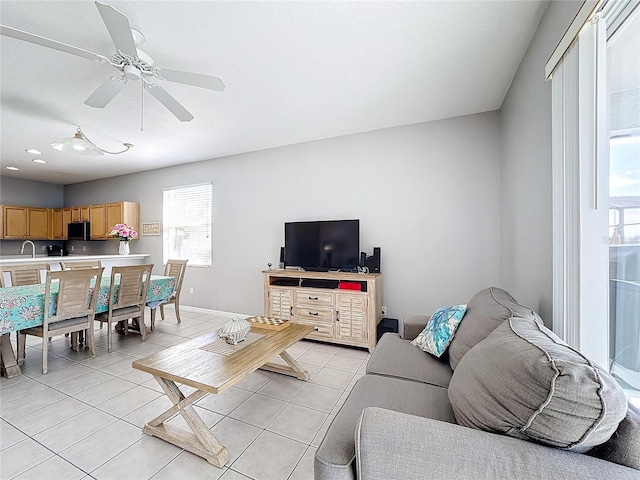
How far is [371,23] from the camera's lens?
1.74 metres

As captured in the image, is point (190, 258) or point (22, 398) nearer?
point (22, 398)

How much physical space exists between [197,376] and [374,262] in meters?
2.32

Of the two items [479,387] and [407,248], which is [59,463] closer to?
[479,387]

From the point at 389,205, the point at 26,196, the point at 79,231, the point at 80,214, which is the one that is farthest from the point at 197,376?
the point at 26,196

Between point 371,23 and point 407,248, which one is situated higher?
point 371,23

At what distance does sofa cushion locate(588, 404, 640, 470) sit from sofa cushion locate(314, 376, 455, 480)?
49cm

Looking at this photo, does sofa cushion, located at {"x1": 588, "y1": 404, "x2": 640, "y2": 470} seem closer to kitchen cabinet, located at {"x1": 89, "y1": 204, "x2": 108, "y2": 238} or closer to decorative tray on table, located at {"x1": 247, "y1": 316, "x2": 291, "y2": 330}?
decorative tray on table, located at {"x1": 247, "y1": 316, "x2": 291, "y2": 330}

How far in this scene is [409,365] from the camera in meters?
1.72

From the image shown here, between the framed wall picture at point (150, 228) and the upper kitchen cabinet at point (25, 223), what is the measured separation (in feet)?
9.27

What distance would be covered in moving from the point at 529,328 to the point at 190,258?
16.4 feet

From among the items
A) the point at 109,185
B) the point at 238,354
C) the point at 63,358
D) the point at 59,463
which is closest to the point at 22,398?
the point at 63,358

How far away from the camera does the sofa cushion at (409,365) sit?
5.21ft

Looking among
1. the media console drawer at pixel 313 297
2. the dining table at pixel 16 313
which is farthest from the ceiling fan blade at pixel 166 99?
the media console drawer at pixel 313 297

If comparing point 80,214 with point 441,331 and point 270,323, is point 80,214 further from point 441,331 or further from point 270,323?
point 441,331
